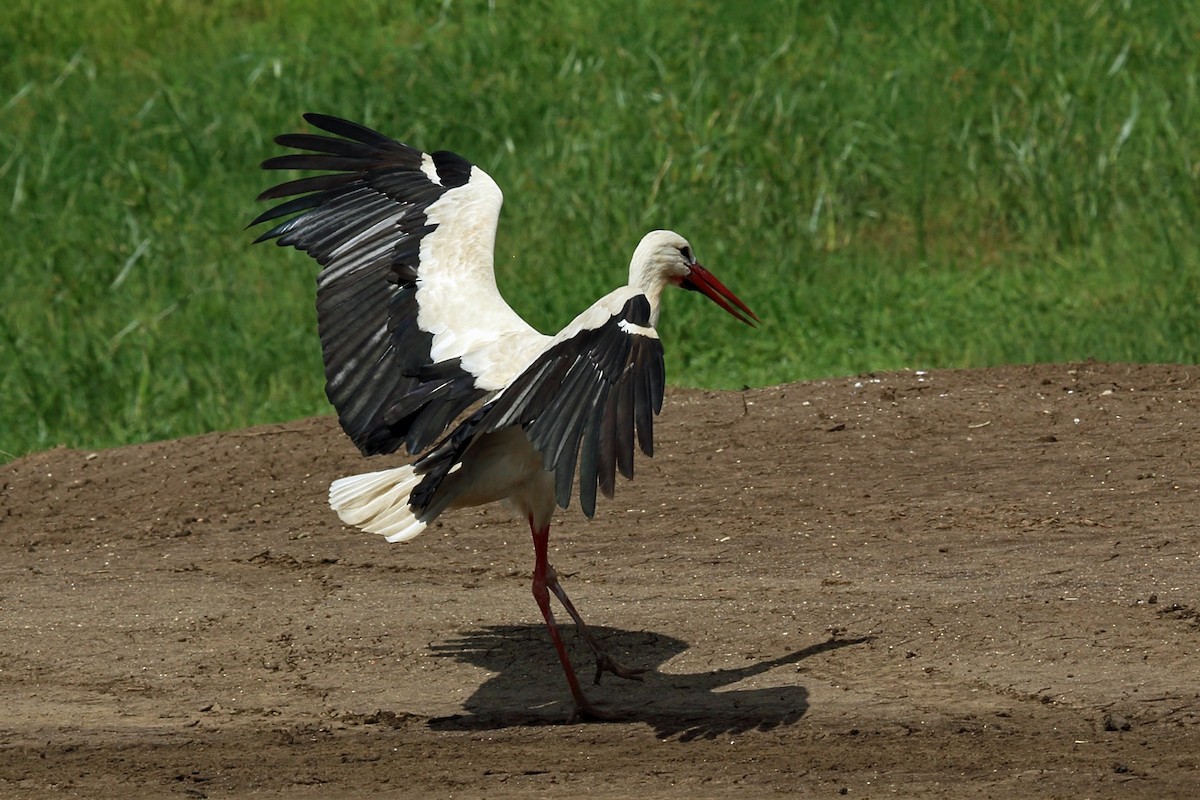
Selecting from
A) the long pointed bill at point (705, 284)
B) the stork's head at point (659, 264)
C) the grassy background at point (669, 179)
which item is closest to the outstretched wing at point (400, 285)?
the stork's head at point (659, 264)

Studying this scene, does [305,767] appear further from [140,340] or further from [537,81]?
[537,81]

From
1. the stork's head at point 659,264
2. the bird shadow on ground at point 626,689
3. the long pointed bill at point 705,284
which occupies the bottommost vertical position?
the bird shadow on ground at point 626,689

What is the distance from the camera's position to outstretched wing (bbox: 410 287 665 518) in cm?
459

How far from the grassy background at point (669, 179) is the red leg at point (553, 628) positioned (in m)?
3.63

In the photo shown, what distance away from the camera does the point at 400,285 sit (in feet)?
19.9

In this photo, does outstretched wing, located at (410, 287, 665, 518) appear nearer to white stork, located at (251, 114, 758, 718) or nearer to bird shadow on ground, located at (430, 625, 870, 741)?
white stork, located at (251, 114, 758, 718)

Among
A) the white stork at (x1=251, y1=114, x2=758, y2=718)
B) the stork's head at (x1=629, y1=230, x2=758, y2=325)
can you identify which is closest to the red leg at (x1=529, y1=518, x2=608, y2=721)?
the white stork at (x1=251, y1=114, x2=758, y2=718)

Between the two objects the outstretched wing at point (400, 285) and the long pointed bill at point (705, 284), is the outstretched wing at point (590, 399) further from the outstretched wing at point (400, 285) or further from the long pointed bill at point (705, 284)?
the long pointed bill at point (705, 284)

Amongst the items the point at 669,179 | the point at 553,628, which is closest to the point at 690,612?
the point at 553,628

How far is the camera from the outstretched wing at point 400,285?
552 cm

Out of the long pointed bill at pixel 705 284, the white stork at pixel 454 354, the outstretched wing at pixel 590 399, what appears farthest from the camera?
the long pointed bill at pixel 705 284

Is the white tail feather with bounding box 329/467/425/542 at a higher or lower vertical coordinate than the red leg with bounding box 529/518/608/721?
higher

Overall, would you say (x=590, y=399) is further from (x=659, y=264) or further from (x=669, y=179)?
A: (x=669, y=179)

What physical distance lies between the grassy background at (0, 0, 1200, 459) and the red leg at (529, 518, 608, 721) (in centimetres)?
363
